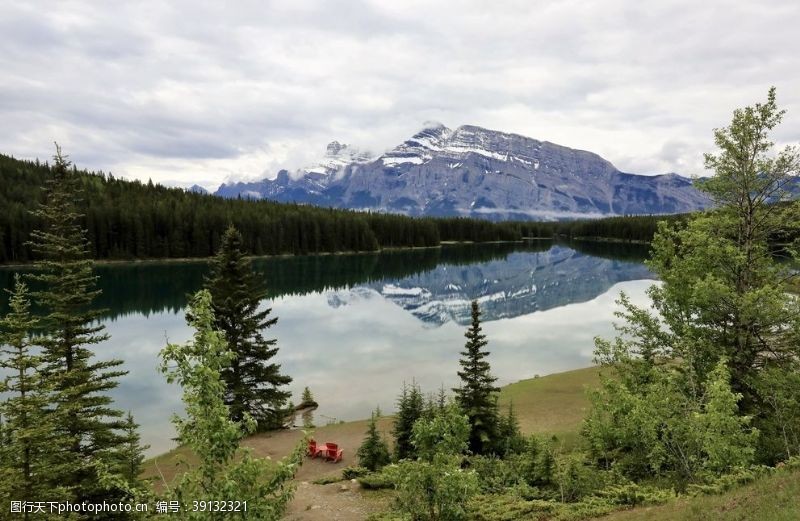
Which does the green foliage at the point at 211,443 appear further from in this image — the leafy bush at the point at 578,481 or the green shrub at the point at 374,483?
the green shrub at the point at 374,483

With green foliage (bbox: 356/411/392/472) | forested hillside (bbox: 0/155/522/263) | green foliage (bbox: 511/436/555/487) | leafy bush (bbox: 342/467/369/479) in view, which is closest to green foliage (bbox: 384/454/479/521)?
green foliage (bbox: 511/436/555/487)

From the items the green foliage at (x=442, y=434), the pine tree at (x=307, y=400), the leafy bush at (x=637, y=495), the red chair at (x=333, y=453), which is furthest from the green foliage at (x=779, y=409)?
the pine tree at (x=307, y=400)

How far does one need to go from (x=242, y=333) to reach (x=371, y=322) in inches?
1618

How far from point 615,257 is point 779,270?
173468mm

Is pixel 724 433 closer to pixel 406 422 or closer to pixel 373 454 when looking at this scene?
pixel 406 422

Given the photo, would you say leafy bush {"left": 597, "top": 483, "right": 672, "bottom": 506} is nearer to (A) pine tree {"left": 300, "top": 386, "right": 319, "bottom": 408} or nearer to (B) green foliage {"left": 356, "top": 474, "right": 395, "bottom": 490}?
(B) green foliage {"left": 356, "top": 474, "right": 395, "bottom": 490}

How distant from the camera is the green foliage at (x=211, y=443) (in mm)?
8820

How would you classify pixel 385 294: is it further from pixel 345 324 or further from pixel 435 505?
pixel 435 505

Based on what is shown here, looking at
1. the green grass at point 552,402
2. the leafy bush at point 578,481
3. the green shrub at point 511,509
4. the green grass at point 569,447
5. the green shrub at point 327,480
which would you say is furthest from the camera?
the green grass at point 552,402

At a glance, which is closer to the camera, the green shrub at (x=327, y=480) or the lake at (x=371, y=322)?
the green shrub at (x=327, y=480)

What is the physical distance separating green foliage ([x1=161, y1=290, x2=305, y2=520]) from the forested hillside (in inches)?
5259

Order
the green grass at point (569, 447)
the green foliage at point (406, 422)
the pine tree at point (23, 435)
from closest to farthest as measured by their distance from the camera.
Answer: the green grass at point (569, 447)
the pine tree at point (23, 435)
the green foliage at point (406, 422)

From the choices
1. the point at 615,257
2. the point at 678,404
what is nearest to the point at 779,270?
the point at 678,404

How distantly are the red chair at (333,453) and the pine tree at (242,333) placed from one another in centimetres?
699
